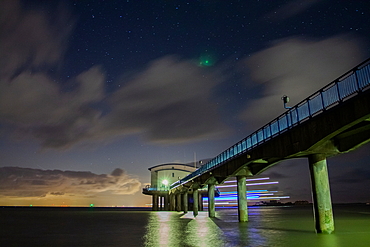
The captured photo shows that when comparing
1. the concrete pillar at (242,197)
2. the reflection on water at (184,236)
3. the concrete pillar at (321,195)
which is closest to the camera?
the reflection on water at (184,236)

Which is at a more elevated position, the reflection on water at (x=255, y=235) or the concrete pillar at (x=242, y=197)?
the concrete pillar at (x=242, y=197)

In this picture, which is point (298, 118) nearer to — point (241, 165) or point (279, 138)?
point (279, 138)

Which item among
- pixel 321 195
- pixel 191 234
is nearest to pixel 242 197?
pixel 191 234

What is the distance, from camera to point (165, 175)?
10838cm

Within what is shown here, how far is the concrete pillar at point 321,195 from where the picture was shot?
1972 centimetres

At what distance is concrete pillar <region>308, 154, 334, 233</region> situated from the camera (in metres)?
19.7

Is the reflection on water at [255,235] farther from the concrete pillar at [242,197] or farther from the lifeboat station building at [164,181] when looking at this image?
the lifeboat station building at [164,181]

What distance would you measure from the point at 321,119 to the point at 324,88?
181 cm

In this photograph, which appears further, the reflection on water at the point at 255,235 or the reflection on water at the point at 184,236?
the reflection on water at the point at 184,236

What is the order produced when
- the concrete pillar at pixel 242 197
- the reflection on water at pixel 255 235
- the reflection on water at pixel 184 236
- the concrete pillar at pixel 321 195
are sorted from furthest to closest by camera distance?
the concrete pillar at pixel 242 197
the concrete pillar at pixel 321 195
the reflection on water at pixel 184 236
the reflection on water at pixel 255 235

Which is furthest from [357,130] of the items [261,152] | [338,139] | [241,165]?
[241,165]

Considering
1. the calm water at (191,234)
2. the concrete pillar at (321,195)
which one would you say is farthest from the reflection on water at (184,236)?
the concrete pillar at (321,195)

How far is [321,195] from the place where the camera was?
64.9ft

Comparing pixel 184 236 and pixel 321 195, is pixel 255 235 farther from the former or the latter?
pixel 321 195
